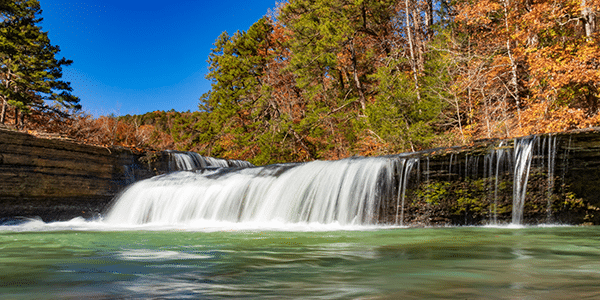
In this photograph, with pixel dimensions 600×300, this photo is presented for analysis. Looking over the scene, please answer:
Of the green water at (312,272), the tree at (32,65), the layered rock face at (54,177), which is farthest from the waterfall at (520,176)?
the tree at (32,65)

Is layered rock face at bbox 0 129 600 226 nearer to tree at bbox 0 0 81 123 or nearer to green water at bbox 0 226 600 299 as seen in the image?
green water at bbox 0 226 600 299

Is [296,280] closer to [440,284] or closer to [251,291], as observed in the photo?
[251,291]

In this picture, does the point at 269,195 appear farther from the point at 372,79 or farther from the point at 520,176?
the point at 372,79

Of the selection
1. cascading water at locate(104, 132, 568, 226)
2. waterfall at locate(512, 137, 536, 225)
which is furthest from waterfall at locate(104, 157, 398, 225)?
waterfall at locate(512, 137, 536, 225)

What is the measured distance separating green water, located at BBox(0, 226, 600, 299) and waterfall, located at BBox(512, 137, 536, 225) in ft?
10.4

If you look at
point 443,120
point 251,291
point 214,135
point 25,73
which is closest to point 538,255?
point 251,291

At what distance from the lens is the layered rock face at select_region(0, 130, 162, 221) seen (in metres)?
10.5

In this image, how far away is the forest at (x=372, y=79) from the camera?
1216 cm

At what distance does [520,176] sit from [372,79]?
14352 mm

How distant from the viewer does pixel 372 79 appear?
2095cm

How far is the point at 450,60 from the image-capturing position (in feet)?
47.1

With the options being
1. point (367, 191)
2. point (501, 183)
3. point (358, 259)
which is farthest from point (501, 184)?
point (358, 259)

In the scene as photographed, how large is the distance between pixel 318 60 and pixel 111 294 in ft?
60.1

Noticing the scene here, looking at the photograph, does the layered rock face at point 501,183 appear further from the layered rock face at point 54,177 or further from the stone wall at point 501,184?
the layered rock face at point 54,177
